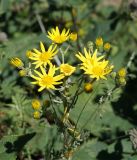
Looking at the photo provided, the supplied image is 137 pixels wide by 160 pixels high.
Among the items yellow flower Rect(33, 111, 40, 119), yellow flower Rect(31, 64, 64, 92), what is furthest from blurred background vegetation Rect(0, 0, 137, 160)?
yellow flower Rect(31, 64, 64, 92)

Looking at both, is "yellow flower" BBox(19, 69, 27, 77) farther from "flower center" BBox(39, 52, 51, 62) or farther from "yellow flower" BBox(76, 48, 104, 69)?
"yellow flower" BBox(76, 48, 104, 69)

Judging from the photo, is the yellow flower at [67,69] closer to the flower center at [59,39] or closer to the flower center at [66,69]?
the flower center at [66,69]

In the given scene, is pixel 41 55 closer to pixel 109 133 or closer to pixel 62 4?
pixel 109 133

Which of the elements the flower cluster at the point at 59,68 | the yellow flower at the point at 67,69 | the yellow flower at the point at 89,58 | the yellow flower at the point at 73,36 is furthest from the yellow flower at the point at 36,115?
the yellow flower at the point at 73,36

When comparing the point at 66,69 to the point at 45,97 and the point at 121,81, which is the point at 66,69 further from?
the point at 45,97

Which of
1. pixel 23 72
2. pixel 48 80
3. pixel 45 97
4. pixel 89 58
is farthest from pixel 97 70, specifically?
pixel 45 97

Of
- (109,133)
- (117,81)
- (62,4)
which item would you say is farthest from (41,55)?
(62,4)
